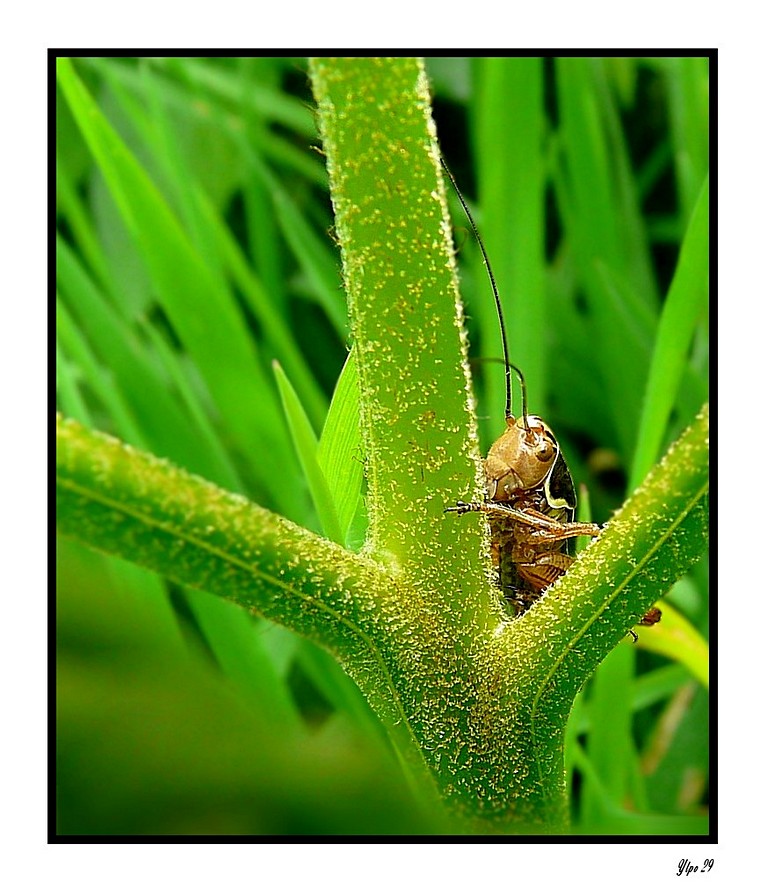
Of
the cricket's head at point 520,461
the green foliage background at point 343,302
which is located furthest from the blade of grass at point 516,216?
the cricket's head at point 520,461

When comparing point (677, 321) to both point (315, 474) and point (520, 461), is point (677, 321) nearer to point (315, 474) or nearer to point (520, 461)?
point (520, 461)

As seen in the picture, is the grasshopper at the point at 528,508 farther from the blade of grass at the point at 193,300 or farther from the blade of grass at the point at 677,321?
the blade of grass at the point at 193,300

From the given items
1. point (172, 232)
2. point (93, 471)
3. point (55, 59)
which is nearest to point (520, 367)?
point (172, 232)

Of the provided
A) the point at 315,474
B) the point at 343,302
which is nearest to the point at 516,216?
the point at 343,302

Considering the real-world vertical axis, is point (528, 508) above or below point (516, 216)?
below

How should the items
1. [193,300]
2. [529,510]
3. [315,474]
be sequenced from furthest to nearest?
[193,300], [529,510], [315,474]

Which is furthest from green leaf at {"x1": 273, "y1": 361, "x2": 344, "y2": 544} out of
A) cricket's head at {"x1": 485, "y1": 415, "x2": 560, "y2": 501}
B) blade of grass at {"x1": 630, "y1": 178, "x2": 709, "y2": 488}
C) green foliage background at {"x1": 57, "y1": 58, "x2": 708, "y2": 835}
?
blade of grass at {"x1": 630, "y1": 178, "x2": 709, "y2": 488}
